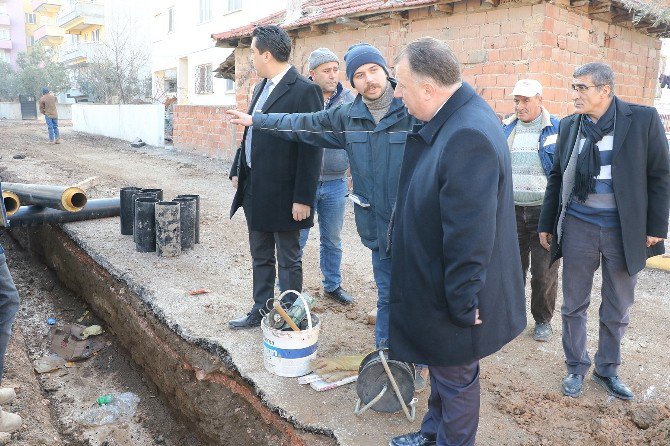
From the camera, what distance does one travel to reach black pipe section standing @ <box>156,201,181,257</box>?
5.60 metres

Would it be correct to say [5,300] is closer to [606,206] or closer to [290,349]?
[290,349]

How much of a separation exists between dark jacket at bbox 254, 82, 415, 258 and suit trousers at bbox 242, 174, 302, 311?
627 mm

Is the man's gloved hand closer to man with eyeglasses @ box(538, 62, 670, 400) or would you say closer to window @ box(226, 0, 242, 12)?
man with eyeglasses @ box(538, 62, 670, 400)

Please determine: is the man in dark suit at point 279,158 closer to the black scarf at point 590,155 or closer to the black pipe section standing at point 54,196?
the black scarf at point 590,155

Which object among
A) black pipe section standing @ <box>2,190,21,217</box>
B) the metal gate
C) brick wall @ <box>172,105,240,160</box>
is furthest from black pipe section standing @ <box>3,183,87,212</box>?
the metal gate

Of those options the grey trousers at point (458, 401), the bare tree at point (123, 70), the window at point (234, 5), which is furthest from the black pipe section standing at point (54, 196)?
the bare tree at point (123, 70)

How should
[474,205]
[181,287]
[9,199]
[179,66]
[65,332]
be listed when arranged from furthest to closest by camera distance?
[179,66] < [9,199] < [65,332] < [181,287] < [474,205]

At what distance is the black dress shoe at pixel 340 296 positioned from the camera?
15.4 ft

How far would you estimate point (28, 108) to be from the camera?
35.9 m

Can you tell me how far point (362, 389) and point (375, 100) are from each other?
1.58 metres

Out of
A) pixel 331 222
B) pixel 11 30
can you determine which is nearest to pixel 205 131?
pixel 331 222

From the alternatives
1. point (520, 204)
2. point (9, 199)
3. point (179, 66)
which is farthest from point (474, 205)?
point (179, 66)

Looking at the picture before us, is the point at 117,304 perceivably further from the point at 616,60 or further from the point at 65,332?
the point at 616,60

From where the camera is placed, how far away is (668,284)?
5.50 meters
